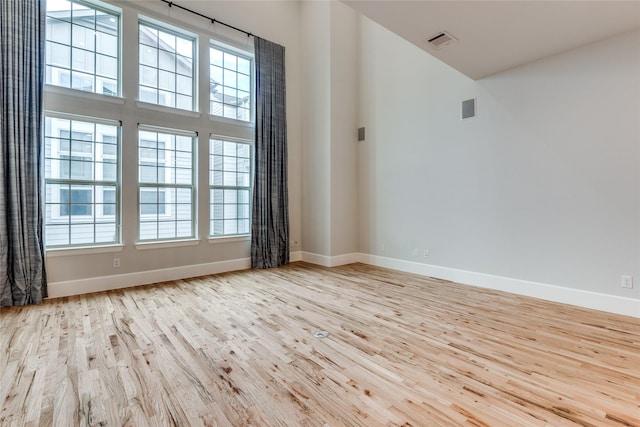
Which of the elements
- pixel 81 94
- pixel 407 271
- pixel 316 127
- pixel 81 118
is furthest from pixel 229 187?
pixel 407 271

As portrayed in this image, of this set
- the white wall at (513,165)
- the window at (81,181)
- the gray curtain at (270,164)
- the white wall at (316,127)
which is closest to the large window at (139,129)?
the window at (81,181)

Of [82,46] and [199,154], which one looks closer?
[82,46]

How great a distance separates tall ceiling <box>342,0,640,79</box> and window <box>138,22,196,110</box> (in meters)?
3.52

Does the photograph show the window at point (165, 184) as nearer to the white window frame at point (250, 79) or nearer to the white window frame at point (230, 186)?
the white window frame at point (230, 186)

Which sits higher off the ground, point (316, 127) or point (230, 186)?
point (316, 127)

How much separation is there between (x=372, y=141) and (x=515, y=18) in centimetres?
310

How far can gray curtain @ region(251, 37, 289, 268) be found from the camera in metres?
5.46

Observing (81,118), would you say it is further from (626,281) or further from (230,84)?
(626,281)

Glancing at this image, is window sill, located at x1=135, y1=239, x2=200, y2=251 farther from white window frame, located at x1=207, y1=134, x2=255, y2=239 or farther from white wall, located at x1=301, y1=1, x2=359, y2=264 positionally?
white wall, located at x1=301, y1=1, x2=359, y2=264

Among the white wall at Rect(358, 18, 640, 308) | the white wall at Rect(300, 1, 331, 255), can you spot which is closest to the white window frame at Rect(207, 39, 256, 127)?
the white wall at Rect(300, 1, 331, 255)

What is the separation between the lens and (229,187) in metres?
5.39

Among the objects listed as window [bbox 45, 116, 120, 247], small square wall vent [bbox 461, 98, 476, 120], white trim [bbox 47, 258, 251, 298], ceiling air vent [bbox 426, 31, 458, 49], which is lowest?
white trim [bbox 47, 258, 251, 298]

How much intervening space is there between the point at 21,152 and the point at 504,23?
17.4 feet

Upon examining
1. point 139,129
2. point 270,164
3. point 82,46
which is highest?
point 82,46
